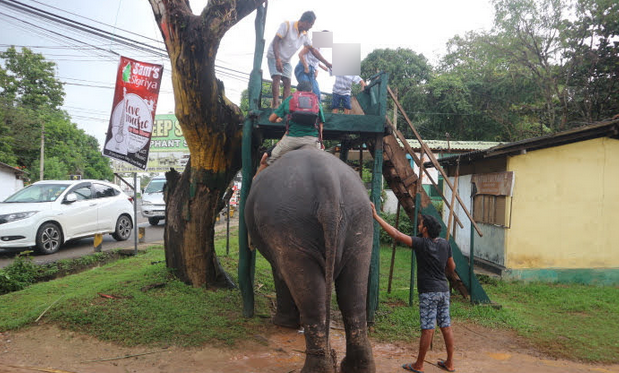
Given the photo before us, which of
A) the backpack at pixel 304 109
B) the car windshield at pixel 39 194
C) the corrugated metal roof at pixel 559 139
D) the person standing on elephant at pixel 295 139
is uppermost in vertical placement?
the corrugated metal roof at pixel 559 139

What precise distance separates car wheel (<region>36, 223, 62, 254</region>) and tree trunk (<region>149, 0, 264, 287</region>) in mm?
5140

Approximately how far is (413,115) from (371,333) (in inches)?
754

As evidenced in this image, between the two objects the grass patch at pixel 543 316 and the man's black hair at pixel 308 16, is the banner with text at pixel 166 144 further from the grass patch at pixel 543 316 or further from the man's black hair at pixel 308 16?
the man's black hair at pixel 308 16

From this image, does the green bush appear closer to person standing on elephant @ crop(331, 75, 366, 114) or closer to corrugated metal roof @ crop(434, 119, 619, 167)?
person standing on elephant @ crop(331, 75, 366, 114)

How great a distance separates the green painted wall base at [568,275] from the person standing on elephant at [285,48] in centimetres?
691

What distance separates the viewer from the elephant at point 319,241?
10.4ft

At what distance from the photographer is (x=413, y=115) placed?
22.8 meters

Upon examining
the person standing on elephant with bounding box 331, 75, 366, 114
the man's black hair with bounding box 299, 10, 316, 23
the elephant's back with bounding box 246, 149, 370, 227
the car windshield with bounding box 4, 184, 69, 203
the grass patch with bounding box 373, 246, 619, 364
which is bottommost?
the grass patch with bounding box 373, 246, 619, 364

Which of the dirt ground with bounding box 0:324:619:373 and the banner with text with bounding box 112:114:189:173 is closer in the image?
the dirt ground with bounding box 0:324:619:373

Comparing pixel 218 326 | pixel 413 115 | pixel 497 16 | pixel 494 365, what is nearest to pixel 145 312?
pixel 218 326

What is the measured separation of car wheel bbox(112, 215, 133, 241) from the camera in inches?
491

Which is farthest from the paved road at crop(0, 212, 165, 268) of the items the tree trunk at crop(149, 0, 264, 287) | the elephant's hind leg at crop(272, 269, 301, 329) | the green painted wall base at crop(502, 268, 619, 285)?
the green painted wall base at crop(502, 268, 619, 285)

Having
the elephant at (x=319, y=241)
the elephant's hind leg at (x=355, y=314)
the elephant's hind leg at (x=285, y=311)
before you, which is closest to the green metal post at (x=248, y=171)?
the elephant's hind leg at (x=285, y=311)

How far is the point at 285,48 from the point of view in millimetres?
6109
